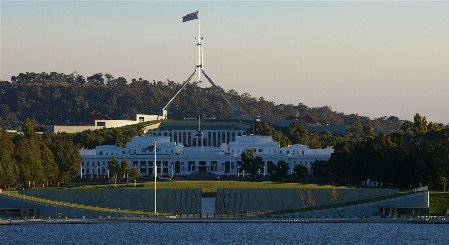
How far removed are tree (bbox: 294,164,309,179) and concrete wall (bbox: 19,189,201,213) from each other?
167 feet

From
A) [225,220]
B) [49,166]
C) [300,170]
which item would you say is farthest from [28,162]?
[300,170]

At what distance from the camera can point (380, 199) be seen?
133 metres

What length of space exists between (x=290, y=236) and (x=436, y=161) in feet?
124

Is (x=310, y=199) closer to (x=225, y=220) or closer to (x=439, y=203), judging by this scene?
(x=439, y=203)

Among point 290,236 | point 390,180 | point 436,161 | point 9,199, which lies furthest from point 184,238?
point 390,180

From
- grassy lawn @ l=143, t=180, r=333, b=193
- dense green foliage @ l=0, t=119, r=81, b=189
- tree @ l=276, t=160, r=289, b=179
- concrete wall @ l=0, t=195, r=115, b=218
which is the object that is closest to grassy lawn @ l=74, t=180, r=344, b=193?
grassy lawn @ l=143, t=180, r=333, b=193

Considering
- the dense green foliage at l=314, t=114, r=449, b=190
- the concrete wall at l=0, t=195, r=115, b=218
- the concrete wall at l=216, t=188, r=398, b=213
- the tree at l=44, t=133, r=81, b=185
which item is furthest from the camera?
the tree at l=44, t=133, r=81, b=185

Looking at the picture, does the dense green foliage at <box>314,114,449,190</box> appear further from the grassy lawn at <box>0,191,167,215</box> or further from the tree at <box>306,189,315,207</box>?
the grassy lawn at <box>0,191,167,215</box>

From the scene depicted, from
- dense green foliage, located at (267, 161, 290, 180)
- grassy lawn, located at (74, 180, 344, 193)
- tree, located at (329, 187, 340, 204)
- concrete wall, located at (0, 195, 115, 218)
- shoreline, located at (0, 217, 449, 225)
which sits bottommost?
shoreline, located at (0, 217, 449, 225)

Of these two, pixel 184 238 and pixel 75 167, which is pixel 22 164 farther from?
pixel 184 238

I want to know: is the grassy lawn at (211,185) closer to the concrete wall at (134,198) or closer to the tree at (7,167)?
the tree at (7,167)

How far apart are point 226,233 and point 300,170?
8145 cm

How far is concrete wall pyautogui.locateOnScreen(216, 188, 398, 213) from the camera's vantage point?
465ft

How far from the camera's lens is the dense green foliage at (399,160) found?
145 meters
